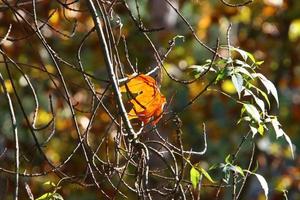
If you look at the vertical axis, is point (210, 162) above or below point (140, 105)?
below

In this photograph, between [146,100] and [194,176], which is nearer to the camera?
[194,176]

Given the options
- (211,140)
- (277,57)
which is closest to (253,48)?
(277,57)

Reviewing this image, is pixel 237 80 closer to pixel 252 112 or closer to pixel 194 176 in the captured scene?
pixel 252 112

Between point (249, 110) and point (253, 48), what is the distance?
3382 mm

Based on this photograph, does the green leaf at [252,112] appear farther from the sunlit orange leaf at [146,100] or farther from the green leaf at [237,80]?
the sunlit orange leaf at [146,100]

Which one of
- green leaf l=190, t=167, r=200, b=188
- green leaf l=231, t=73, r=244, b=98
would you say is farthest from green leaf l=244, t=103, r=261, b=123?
green leaf l=190, t=167, r=200, b=188

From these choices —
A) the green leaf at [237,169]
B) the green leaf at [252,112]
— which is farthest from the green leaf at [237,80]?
the green leaf at [237,169]

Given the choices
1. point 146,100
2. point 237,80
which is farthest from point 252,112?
point 146,100

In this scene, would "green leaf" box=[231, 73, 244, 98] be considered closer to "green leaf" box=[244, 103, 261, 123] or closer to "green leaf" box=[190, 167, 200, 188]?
"green leaf" box=[244, 103, 261, 123]

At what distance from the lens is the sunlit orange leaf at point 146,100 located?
1.85 meters

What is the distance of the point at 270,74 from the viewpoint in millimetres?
4859

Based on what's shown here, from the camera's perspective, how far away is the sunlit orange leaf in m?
1.85

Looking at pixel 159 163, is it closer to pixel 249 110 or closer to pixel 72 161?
pixel 72 161

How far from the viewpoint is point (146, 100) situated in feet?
6.20
